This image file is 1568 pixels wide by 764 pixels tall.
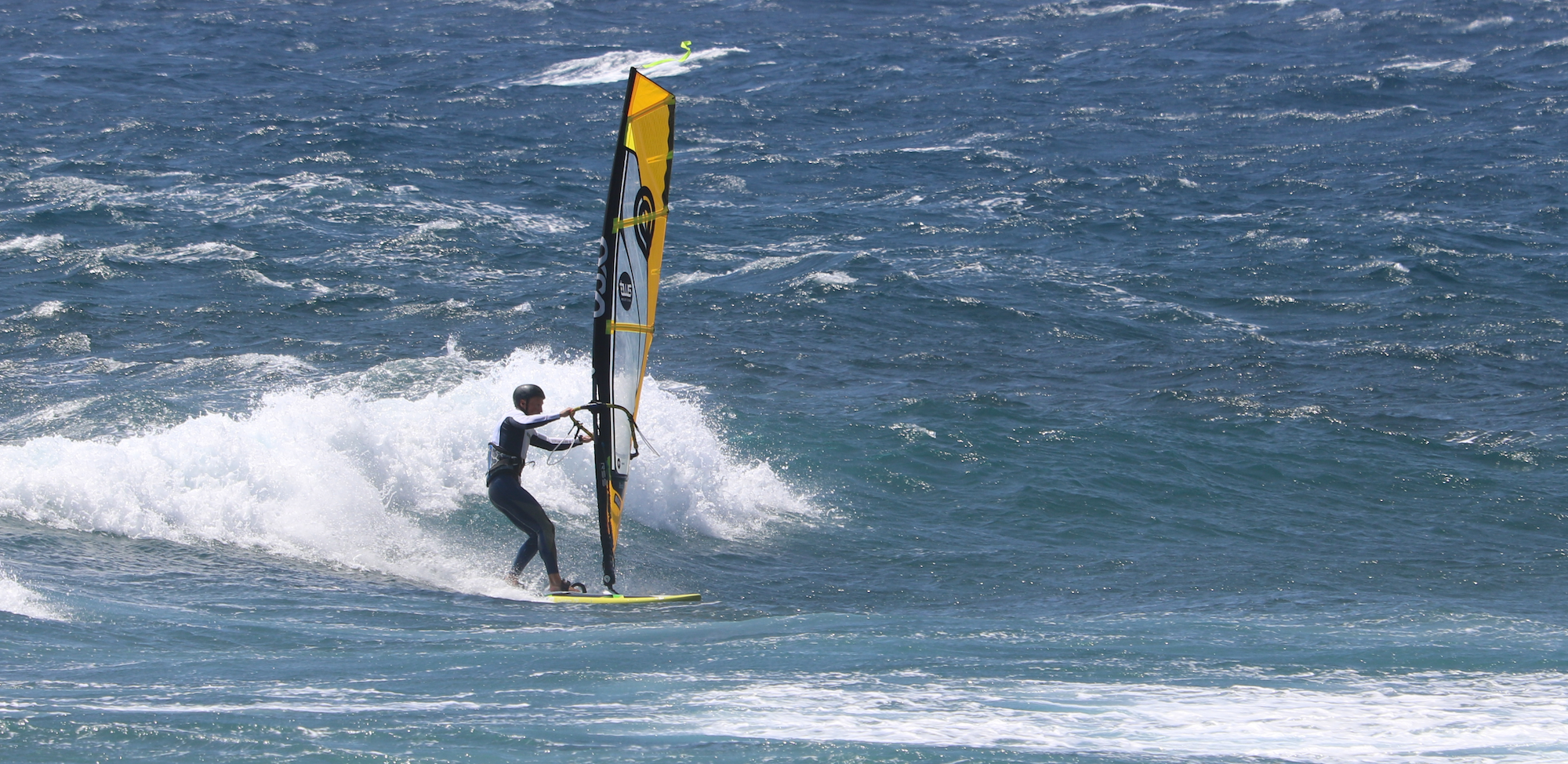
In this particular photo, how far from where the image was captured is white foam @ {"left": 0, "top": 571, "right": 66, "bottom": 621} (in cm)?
735

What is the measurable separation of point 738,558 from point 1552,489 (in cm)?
723

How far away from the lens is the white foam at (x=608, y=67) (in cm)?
3894

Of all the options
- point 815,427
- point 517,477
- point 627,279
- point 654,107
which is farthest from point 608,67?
point 654,107

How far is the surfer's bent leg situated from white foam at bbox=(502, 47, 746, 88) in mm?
29802

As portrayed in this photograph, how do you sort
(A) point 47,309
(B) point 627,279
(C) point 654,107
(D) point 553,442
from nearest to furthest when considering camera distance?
(C) point 654,107, (B) point 627,279, (D) point 553,442, (A) point 47,309

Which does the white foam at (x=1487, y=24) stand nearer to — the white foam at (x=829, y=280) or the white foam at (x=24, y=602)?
the white foam at (x=829, y=280)

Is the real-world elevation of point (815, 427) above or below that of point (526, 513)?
below

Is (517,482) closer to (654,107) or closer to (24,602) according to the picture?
(654,107)

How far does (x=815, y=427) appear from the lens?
13781 millimetres

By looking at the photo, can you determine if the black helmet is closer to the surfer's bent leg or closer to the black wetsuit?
the black wetsuit

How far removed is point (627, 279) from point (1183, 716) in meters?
4.00

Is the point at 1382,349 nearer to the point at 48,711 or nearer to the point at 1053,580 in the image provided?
the point at 1053,580

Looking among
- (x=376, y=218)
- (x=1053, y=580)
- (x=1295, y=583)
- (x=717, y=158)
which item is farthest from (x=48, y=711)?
(x=717, y=158)

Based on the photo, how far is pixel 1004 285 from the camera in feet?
65.4
